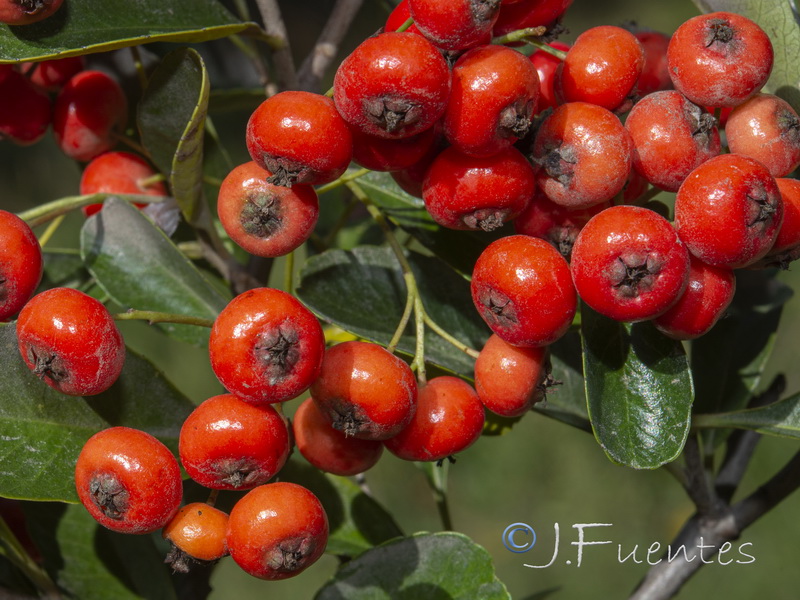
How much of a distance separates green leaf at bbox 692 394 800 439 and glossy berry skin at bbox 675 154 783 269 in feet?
1.28

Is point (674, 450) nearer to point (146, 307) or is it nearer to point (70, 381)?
point (70, 381)

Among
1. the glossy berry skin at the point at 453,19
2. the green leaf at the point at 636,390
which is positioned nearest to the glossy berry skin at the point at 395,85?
the glossy berry skin at the point at 453,19

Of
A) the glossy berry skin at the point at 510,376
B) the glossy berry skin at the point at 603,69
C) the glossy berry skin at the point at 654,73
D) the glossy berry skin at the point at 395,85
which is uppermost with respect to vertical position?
the glossy berry skin at the point at 395,85

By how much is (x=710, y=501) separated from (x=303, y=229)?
961mm

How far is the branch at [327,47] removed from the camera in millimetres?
1623

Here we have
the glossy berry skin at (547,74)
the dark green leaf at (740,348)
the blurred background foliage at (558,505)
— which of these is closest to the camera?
the glossy berry skin at (547,74)

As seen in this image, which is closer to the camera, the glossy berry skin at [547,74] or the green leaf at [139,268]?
the glossy berry skin at [547,74]

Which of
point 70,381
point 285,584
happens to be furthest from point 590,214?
point 285,584

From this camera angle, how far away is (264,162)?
1053 mm

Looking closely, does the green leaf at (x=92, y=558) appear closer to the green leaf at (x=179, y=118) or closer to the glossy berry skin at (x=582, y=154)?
the green leaf at (x=179, y=118)

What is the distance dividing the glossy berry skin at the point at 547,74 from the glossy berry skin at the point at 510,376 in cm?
34

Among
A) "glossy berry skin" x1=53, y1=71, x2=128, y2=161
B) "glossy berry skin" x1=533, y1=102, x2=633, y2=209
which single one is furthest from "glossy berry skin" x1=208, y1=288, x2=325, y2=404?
"glossy berry skin" x1=53, y1=71, x2=128, y2=161

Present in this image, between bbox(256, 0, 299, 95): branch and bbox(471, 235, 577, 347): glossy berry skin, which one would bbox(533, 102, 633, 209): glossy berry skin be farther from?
bbox(256, 0, 299, 95): branch

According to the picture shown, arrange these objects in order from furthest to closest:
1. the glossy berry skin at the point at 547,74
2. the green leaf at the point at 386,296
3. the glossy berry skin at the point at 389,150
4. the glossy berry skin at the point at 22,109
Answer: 1. the glossy berry skin at the point at 22,109
2. the green leaf at the point at 386,296
3. the glossy berry skin at the point at 547,74
4. the glossy berry skin at the point at 389,150
